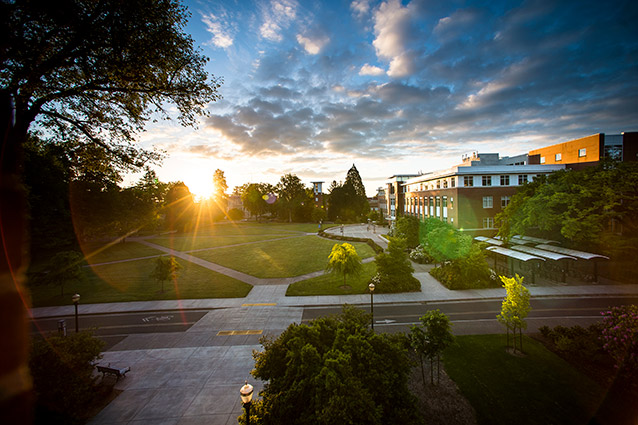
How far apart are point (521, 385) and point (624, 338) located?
4.23 meters

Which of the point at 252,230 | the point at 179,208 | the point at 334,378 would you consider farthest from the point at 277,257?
the point at 179,208

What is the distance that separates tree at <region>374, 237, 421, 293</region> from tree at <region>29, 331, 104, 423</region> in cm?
1966

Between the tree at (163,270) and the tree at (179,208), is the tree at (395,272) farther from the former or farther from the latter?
the tree at (179,208)

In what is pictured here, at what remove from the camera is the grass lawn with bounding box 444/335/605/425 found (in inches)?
367

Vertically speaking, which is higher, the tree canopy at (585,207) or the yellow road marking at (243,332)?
the tree canopy at (585,207)

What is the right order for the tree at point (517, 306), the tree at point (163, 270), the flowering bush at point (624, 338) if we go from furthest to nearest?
1. the tree at point (163, 270)
2. the tree at point (517, 306)
3. the flowering bush at point (624, 338)

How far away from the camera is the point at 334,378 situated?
20.4 feet

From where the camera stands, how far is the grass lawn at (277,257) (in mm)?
31358

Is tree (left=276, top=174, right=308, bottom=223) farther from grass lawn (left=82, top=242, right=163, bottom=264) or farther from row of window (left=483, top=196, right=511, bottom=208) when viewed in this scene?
row of window (left=483, top=196, right=511, bottom=208)

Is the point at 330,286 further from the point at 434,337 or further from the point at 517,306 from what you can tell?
the point at 517,306

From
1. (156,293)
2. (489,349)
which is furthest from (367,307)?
(156,293)

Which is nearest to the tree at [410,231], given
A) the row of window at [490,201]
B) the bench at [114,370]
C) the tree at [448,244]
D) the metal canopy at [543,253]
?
the row of window at [490,201]

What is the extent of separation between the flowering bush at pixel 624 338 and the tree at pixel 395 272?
43.1 ft


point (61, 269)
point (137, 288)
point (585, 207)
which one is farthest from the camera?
point (585, 207)
